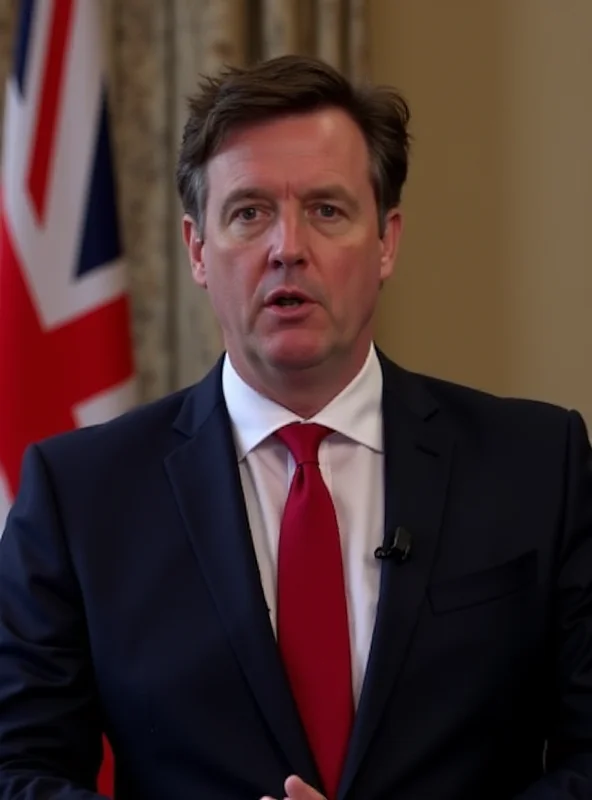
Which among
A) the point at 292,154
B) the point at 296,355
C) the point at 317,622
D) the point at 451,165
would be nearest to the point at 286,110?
the point at 292,154

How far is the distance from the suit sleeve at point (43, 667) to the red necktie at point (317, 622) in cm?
28

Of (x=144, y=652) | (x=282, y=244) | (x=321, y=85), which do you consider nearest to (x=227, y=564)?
(x=144, y=652)

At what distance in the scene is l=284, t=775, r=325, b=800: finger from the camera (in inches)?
54.9

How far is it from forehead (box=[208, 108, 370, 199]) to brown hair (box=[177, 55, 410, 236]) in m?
0.02

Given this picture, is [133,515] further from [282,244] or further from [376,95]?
[376,95]

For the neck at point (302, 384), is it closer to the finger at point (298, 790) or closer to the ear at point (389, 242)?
the ear at point (389, 242)

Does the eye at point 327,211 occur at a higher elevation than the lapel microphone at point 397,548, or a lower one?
higher

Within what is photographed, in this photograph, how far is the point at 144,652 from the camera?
1.57 metres

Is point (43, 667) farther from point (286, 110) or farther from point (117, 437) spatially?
point (286, 110)

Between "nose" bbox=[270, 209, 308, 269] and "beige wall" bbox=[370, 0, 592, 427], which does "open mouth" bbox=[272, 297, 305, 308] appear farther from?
"beige wall" bbox=[370, 0, 592, 427]

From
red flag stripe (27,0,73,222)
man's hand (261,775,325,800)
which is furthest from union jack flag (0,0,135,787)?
man's hand (261,775,325,800)

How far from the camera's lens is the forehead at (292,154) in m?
1.65

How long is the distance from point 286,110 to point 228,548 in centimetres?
60

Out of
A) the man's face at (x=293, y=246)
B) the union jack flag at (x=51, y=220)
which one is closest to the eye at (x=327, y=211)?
the man's face at (x=293, y=246)
